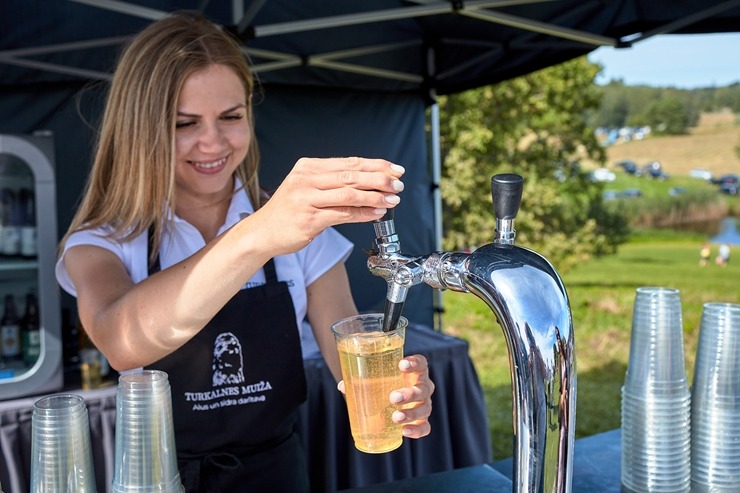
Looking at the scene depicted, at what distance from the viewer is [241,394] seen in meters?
1.43

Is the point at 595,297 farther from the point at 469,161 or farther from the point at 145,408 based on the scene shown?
the point at 145,408

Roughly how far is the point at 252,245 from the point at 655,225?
385 inches

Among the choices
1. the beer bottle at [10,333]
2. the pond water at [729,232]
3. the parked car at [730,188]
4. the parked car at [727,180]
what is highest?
the parked car at [727,180]

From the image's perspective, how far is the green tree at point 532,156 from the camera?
8141mm

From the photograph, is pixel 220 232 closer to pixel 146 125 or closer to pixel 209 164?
pixel 209 164

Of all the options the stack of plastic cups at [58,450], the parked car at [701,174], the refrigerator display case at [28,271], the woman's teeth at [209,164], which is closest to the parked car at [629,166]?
the parked car at [701,174]

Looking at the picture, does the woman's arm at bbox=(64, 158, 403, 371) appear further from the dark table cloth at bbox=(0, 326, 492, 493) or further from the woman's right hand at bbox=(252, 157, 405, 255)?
the dark table cloth at bbox=(0, 326, 492, 493)

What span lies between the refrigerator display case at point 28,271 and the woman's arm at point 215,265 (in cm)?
137

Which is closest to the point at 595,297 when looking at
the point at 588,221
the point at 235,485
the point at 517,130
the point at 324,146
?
the point at 588,221

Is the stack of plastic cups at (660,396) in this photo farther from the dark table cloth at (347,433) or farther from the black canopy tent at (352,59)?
the black canopy tent at (352,59)

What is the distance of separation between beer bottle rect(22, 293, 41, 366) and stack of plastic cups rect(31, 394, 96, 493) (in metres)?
2.11

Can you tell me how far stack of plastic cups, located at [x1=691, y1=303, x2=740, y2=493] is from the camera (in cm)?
108

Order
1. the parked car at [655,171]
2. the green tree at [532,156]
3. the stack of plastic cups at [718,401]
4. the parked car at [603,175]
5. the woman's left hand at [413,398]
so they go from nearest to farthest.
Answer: the woman's left hand at [413,398] → the stack of plastic cups at [718,401] → the green tree at [532,156] → the parked car at [603,175] → the parked car at [655,171]

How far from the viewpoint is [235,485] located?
1416 millimetres
